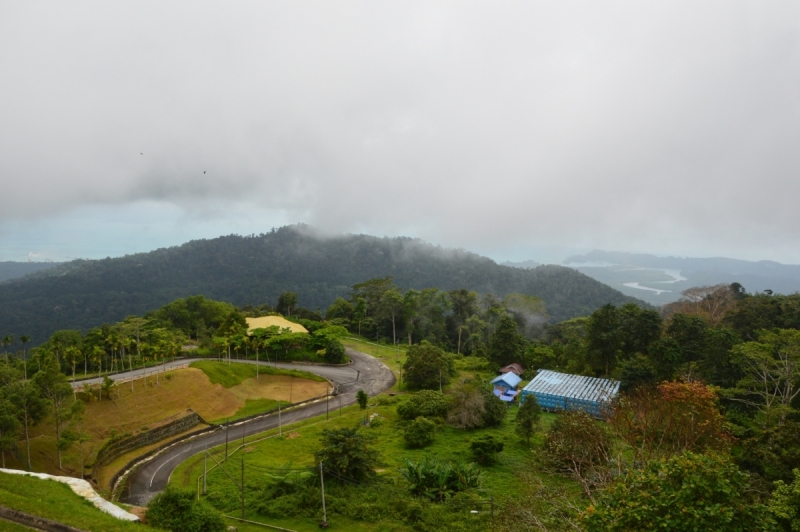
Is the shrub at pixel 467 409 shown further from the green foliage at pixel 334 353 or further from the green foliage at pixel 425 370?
the green foliage at pixel 334 353

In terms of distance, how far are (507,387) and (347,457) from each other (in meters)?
25.0

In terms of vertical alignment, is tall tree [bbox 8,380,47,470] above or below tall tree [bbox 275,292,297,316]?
below

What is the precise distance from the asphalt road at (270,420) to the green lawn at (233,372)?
3.38 m

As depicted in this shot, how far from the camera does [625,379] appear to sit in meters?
39.2

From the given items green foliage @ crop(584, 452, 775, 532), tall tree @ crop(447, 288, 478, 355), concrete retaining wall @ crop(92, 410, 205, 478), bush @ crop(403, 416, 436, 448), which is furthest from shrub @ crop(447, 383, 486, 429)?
tall tree @ crop(447, 288, 478, 355)

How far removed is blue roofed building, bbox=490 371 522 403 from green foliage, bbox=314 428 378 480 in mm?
22112

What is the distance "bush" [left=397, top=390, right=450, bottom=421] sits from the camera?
118ft

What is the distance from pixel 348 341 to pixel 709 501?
62.2 metres

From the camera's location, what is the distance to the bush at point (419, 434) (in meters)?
31.2

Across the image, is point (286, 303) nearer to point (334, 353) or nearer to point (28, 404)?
point (334, 353)

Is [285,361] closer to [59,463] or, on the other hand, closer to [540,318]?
[59,463]

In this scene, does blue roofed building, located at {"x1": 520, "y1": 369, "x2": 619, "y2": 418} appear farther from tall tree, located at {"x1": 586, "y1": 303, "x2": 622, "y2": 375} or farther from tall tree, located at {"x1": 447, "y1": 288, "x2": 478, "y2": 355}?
tall tree, located at {"x1": 447, "y1": 288, "x2": 478, "y2": 355}

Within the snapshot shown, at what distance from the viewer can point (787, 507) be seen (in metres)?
10.3

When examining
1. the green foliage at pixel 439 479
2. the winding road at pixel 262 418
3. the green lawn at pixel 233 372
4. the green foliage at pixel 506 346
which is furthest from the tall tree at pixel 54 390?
the green foliage at pixel 506 346
